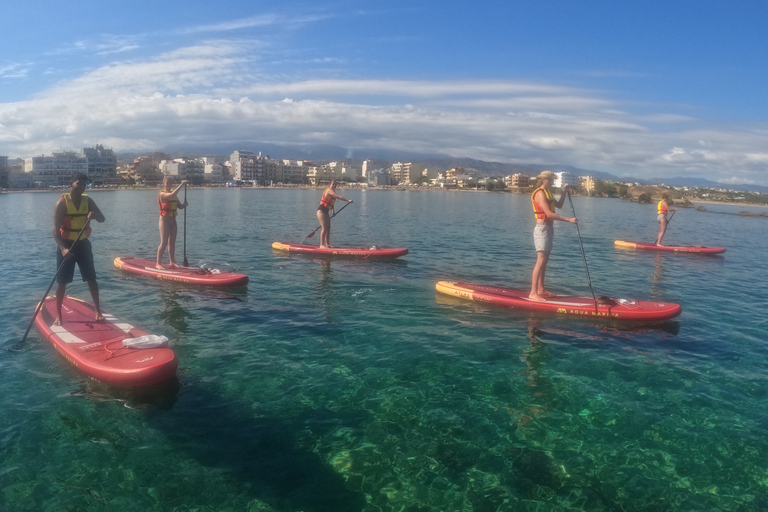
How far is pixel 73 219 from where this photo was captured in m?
9.47

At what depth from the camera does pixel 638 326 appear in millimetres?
11648

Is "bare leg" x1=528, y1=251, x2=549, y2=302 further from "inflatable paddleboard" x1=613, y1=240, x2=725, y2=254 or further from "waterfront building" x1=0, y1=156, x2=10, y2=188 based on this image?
"waterfront building" x1=0, y1=156, x2=10, y2=188

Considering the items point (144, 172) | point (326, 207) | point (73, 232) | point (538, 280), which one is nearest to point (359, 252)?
point (326, 207)

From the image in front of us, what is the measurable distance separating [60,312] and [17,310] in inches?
130

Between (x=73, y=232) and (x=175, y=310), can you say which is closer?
(x=73, y=232)

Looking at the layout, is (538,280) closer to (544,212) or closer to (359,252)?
(544,212)

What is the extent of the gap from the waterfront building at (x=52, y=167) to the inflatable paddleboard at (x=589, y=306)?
17560 cm

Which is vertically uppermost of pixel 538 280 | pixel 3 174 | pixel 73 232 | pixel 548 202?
pixel 3 174

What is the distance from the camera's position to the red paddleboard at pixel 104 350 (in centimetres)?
755

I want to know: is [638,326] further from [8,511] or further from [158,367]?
[8,511]

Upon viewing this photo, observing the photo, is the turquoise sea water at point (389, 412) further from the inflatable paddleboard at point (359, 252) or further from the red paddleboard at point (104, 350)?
the inflatable paddleboard at point (359, 252)

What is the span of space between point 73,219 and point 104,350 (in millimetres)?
2782

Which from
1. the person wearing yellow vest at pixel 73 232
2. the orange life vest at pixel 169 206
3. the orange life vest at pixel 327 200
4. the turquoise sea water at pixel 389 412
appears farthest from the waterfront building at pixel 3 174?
the person wearing yellow vest at pixel 73 232

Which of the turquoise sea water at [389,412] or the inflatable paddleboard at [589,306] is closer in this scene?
the turquoise sea water at [389,412]
